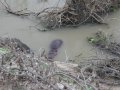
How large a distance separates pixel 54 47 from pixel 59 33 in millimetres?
518

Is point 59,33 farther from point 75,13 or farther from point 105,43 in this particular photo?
point 105,43

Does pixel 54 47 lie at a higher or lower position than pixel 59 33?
lower

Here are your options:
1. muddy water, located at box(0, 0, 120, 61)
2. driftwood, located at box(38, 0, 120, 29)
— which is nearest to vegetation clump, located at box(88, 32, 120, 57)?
muddy water, located at box(0, 0, 120, 61)

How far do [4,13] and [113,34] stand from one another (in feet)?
7.42

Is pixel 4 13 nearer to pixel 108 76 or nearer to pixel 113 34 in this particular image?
pixel 113 34

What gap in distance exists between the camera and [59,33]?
6.52 meters

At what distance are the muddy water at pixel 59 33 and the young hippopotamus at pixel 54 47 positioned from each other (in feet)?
0.22

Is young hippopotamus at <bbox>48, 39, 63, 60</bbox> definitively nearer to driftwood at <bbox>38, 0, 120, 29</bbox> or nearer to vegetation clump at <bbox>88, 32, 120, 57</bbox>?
driftwood at <bbox>38, 0, 120, 29</bbox>

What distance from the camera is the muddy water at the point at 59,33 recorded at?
607 centimetres

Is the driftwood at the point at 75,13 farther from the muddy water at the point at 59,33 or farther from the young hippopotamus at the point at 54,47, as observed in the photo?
the young hippopotamus at the point at 54,47

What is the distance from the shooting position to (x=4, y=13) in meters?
7.02

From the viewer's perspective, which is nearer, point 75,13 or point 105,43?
point 105,43

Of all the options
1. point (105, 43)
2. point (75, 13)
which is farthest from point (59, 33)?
point (105, 43)

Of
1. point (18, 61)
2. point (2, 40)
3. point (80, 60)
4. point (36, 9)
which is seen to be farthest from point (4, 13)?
point (18, 61)
